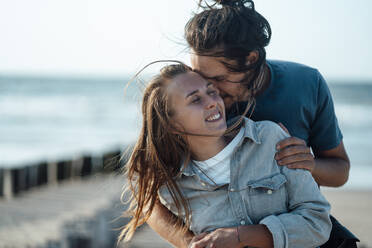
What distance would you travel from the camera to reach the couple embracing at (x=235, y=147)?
2689 millimetres

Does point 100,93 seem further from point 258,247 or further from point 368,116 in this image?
point 258,247

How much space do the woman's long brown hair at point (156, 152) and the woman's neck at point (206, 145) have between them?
0.07 m

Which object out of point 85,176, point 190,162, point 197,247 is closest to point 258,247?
point 197,247

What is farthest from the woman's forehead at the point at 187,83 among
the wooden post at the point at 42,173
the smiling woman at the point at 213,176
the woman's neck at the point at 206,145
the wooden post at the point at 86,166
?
the wooden post at the point at 86,166

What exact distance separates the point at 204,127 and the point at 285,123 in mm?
555

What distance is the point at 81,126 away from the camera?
1006 inches

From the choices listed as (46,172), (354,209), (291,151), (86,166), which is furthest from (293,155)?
(86,166)

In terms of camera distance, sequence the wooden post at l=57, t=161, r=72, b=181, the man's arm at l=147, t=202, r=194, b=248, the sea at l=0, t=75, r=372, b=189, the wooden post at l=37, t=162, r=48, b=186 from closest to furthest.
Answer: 1. the man's arm at l=147, t=202, r=194, b=248
2. the wooden post at l=37, t=162, r=48, b=186
3. the wooden post at l=57, t=161, r=72, b=181
4. the sea at l=0, t=75, r=372, b=189

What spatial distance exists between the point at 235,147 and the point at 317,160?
0.58m

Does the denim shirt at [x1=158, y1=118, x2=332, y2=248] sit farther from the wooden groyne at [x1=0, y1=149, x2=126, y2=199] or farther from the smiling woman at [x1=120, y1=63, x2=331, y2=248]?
the wooden groyne at [x1=0, y1=149, x2=126, y2=199]

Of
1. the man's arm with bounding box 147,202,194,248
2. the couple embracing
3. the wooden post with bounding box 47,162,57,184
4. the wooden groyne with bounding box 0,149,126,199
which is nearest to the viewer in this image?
the couple embracing

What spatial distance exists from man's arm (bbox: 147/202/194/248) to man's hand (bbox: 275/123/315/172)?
0.73 meters

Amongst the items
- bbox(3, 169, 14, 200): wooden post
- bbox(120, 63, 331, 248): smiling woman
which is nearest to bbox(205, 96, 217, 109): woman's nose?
bbox(120, 63, 331, 248): smiling woman

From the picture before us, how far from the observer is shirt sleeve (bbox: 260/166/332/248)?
2600 millimetres
